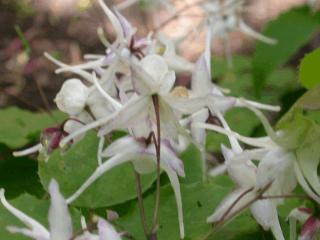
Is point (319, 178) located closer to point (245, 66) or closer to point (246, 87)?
point (246, 87)

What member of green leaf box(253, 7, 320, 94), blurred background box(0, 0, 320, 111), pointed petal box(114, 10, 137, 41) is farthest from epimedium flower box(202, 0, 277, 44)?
blurred background box(0, 0, 320, 111)

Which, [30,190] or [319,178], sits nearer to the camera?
[319,178]

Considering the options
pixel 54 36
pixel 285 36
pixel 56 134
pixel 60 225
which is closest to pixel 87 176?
pixel 56 134

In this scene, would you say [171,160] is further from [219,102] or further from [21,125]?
[21,125]

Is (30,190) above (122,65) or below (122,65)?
below

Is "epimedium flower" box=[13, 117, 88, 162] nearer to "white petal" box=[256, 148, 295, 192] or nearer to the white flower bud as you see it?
the white flower bud

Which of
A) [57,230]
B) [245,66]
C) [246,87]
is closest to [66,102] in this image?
[57,230]

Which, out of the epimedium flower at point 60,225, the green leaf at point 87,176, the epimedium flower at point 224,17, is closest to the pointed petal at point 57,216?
the epimedium flower at point 60,225
